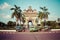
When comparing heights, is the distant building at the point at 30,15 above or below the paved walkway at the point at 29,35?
above

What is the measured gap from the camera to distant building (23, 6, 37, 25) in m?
4.34

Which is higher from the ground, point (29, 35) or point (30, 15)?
point (30, 15)

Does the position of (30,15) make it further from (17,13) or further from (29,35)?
(29,35)

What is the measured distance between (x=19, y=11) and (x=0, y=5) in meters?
0.36

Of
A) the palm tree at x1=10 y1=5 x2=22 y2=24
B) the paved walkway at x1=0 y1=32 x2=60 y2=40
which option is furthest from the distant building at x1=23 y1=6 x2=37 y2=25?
the paved walkway at x1=0 y1=32 x2=60 y2=40

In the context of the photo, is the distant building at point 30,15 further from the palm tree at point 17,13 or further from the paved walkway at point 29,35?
the paved walkway at point 29,35

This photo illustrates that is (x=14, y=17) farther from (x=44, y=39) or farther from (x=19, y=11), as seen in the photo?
(x=44, y=39)

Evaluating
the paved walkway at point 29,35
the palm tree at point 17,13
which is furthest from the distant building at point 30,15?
the paved walkway at point 29,35

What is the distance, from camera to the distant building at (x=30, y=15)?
4344 mm

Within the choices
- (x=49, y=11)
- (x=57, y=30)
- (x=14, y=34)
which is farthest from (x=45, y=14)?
(x=14, y=34)

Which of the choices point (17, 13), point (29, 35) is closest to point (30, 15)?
point (17, 13)

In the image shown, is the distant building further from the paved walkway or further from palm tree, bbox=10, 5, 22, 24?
the paved walkway

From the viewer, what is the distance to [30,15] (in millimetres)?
4387

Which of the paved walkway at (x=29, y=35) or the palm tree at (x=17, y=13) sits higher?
the palm tree at (x=17, y=13)
